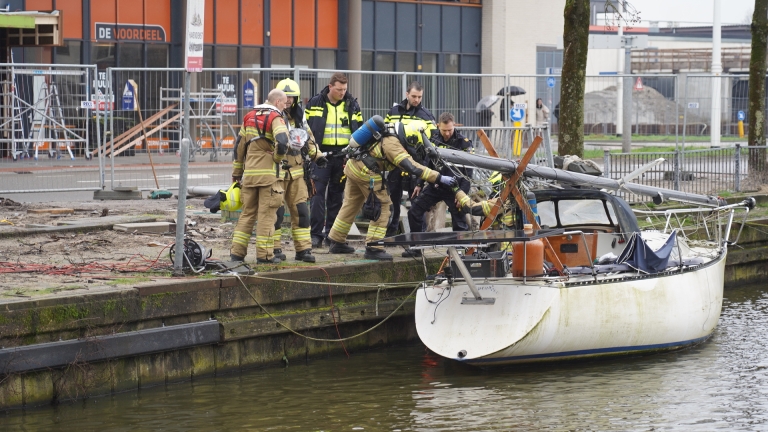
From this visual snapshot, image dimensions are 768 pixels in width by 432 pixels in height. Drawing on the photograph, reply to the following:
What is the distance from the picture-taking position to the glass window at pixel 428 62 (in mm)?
35500

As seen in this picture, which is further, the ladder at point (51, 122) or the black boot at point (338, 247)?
the ladder at point (51, 122)

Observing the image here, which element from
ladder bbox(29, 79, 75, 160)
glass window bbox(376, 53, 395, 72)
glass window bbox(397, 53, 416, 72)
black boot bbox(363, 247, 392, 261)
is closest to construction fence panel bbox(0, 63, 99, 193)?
ladder bbox(29, 79, 75, 160)

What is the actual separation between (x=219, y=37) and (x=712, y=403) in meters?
23.5

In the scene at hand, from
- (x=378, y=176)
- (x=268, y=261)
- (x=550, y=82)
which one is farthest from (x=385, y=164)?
(x=550, y=82)

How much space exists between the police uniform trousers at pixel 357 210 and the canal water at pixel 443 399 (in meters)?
1.33

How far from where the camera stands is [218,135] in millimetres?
20391

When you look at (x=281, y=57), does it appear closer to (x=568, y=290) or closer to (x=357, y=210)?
(x=357, y=210)

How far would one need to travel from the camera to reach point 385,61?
34.7 m

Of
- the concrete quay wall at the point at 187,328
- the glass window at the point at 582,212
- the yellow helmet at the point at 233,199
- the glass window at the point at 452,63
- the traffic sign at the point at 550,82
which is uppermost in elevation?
the glass window at the point at 452,63

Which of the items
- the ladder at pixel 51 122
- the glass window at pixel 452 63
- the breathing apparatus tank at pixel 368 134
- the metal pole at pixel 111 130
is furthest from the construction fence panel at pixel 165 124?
the glass window at pixel 452 63

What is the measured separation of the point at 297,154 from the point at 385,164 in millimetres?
1000

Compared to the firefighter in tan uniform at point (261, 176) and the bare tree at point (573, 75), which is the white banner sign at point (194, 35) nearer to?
the firefighter in tan uniform at point (261, 176)

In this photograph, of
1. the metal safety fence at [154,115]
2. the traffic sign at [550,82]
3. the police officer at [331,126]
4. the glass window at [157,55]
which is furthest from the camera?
the glass window at [157,55]

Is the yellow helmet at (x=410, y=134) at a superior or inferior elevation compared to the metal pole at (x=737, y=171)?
superior
